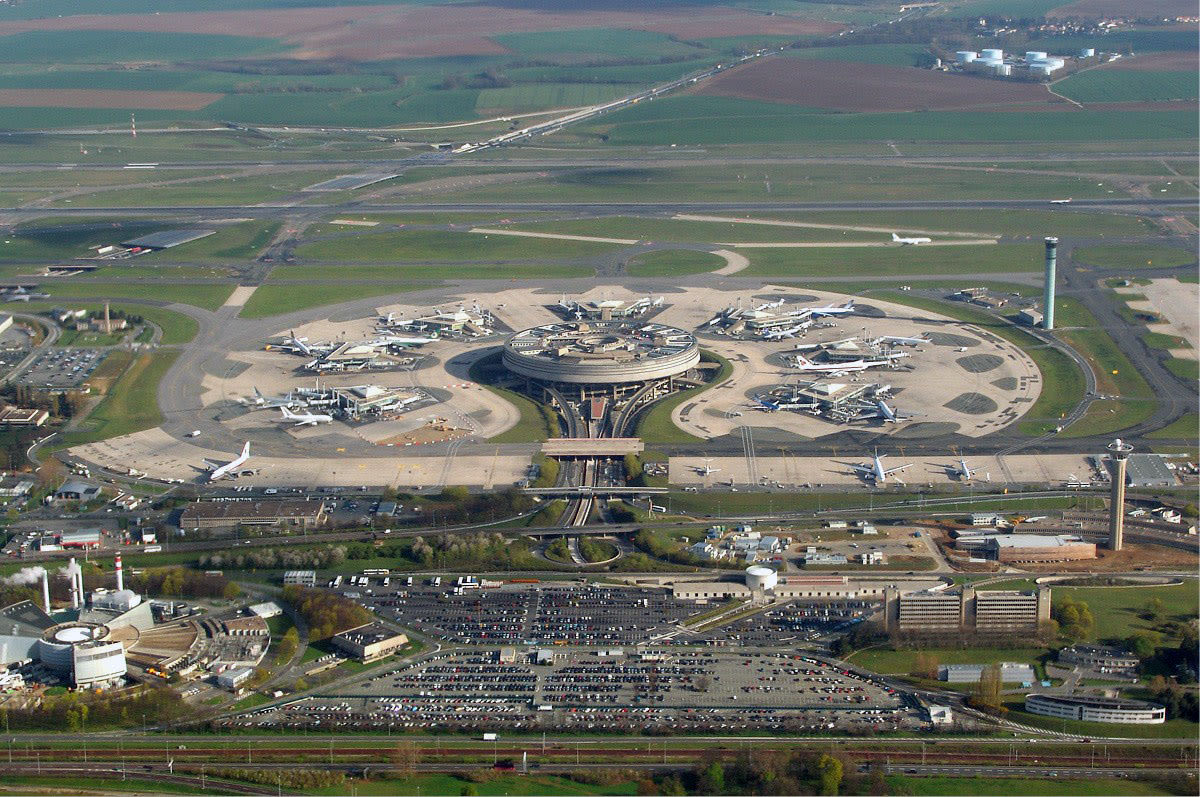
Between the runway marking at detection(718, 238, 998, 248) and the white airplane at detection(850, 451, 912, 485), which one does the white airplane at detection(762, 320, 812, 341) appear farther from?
the runway marking at detection(718, 238, 998, 248)

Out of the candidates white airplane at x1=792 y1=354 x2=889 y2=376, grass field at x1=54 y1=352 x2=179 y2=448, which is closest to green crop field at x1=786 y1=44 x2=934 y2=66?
Result: white airplane at x1=792 y1=354 x2=889 y2=376

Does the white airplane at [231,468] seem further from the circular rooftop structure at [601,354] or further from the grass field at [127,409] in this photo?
the circular rooftop structure at [601,354]

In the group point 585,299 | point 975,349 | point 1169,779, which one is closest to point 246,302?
point 585,299

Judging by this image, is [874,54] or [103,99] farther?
[874,54]

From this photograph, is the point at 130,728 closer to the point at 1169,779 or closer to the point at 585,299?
the point at 1169,779

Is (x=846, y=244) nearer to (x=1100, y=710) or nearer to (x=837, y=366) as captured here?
(x=837, y=366)

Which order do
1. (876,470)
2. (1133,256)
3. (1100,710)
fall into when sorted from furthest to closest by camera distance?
(1133,256), (876,470), (1100,710)

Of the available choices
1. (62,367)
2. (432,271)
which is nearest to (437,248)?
(432,271)
